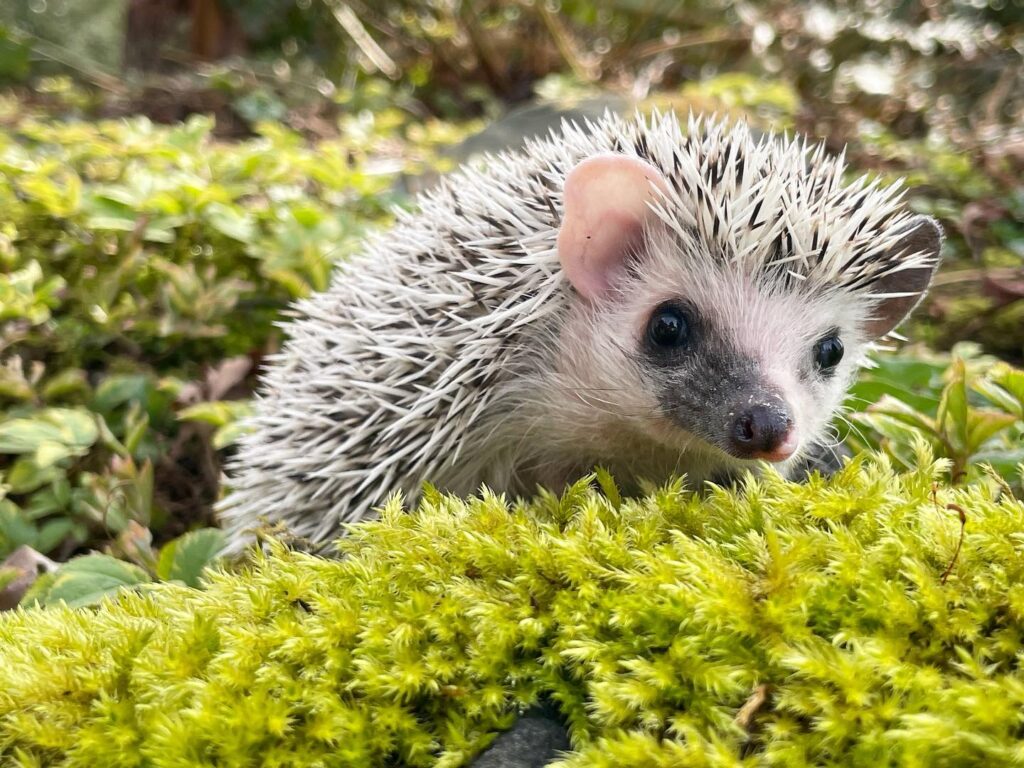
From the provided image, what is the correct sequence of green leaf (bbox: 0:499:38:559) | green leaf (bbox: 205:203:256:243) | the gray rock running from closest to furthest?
the gray rock
green leaf (bbox: 0:499:38:559)
green leaf (bbox: 205:203:256:243)

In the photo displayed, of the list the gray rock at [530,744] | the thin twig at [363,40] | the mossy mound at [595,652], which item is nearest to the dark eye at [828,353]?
the mossy mound at [595,652]

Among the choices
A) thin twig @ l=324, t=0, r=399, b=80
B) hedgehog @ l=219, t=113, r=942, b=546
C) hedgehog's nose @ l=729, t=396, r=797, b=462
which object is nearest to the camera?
hedgehog's nose @ l=729, t=396, r=797, b=462

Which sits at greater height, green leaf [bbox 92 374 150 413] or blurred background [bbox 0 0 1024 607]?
blurred background [bbox 0 0 1024 607]

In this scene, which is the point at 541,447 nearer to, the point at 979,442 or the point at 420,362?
the point at 420,362

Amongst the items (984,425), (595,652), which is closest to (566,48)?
(984,425)

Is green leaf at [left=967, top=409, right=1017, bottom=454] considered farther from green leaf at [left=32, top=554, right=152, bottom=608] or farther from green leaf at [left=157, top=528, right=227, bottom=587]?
green leaf at [left=32, top=554, right=152, bottom=608]

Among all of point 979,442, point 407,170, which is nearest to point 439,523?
point 979,442

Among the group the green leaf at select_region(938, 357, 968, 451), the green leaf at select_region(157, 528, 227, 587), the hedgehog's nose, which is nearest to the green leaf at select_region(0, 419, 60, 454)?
the green leaf at select_region(157, 528, 227, 587)

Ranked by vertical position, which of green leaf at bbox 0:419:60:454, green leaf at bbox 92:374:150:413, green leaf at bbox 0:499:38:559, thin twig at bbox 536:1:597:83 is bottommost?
green leaf at bbox 0:499:38:559
